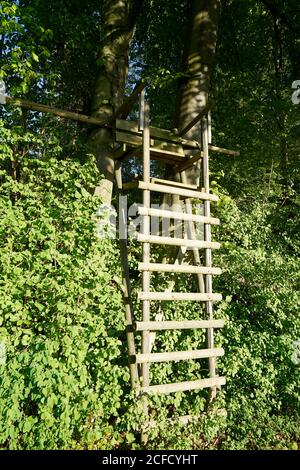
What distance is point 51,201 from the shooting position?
3.73 m

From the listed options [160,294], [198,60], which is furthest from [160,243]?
[198,60]

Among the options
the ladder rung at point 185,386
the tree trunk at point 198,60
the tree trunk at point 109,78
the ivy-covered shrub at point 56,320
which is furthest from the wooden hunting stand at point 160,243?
the tree trunk at point 198,60

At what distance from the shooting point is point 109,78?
18.0 ft

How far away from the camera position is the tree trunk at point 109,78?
5059 mm

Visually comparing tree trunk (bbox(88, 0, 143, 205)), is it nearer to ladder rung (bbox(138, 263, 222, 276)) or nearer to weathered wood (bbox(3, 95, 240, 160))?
weathered wood (bbox(3, 95, 240, 160))

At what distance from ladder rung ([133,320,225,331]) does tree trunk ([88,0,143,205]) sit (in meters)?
1.99

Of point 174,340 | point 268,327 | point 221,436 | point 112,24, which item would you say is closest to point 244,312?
point 268,327

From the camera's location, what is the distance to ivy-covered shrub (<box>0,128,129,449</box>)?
304cm

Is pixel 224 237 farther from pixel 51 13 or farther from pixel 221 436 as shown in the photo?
pixel 51 13

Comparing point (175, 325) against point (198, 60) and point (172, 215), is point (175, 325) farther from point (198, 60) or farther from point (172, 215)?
point (198, 60)

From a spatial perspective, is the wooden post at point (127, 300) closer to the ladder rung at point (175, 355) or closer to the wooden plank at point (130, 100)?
the ladder rung at point (175, 355)

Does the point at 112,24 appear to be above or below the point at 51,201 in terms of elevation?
above

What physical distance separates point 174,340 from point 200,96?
3.77 meters

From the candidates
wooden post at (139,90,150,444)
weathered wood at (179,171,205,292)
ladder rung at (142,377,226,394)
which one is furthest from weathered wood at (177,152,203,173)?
ladder rung at (142,377,226,394)
